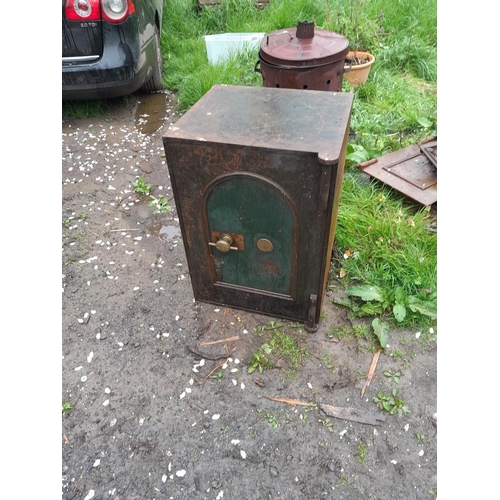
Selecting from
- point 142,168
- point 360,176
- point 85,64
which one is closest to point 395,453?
point 360,176

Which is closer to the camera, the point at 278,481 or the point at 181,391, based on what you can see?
the point at 278,481

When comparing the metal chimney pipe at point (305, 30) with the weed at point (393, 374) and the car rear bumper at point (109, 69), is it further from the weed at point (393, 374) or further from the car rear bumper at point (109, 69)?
the weed at point (393, 374)

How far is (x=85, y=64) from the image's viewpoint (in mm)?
3301

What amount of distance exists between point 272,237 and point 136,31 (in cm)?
276

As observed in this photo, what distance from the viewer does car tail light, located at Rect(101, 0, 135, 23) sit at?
310 cm

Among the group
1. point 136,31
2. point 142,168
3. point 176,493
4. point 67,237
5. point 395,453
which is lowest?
point 176,493

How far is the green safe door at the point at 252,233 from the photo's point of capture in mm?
1641

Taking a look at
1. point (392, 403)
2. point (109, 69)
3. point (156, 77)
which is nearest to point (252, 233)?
point (392, 403)

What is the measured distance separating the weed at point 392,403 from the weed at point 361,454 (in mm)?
227

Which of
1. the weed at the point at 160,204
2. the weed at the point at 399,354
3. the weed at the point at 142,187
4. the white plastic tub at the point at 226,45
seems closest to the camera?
the weed at the point at 399,354

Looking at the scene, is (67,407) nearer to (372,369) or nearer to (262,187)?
(262,187)

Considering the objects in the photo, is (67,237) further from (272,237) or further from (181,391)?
(272,237)

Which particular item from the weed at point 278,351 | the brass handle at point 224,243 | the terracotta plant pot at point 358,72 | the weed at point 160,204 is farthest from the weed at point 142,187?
the terracotta plant pot at point 358,72

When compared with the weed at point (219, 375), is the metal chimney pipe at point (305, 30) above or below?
above
